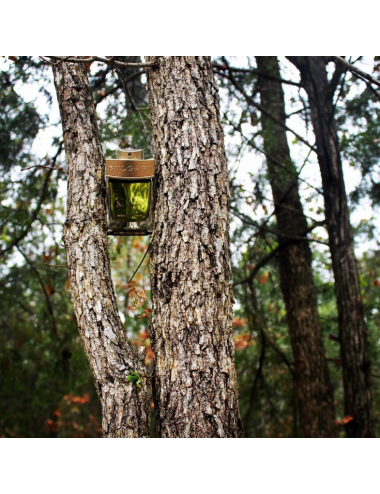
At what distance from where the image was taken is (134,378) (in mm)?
1175

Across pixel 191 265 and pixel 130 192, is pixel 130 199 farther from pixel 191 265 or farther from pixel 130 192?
pixel 191 265

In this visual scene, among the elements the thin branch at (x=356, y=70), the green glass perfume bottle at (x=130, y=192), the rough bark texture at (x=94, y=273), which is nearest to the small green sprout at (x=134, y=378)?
the rough bark texture at (x=94, y=273)

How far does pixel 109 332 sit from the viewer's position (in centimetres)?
124

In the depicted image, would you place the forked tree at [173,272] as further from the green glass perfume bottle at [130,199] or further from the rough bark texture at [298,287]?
the rough bark texture at [298,287]

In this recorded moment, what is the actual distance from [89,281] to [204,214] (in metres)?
0.39

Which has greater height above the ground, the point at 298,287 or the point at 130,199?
the point at 130,199

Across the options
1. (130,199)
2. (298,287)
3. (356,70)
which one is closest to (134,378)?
(130,199)

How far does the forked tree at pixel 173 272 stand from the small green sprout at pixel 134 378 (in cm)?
1

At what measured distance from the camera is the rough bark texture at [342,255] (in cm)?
280

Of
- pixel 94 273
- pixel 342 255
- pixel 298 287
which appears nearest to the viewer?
pixel 94 273

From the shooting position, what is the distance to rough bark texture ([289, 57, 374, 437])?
9.19 ft

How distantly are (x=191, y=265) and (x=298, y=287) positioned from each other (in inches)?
97.4

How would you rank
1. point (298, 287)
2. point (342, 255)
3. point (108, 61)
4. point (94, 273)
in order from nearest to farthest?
point (94, 273) < point (108, 61) < point (342, 255) < point (298, 287)
